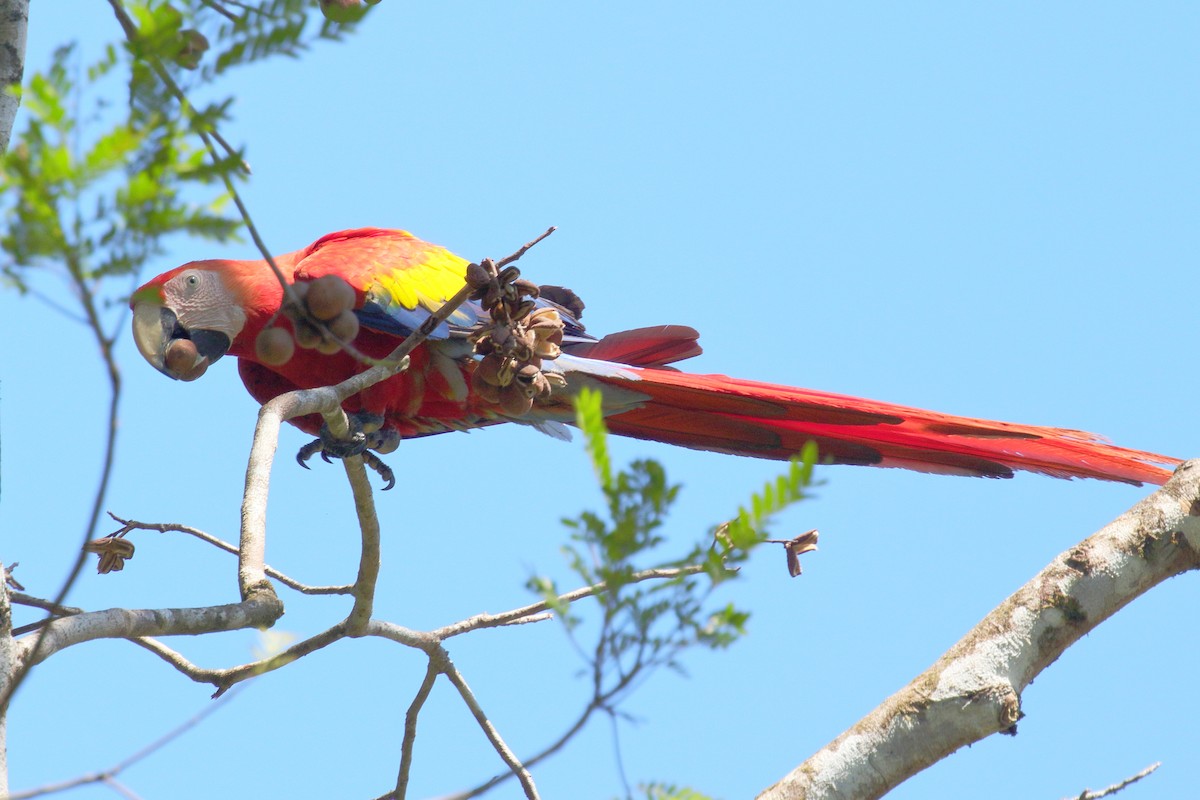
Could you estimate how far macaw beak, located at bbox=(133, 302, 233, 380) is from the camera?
2.69 metres

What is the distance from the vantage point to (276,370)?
114 inches

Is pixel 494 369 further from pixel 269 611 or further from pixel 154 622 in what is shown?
pixel 154 622

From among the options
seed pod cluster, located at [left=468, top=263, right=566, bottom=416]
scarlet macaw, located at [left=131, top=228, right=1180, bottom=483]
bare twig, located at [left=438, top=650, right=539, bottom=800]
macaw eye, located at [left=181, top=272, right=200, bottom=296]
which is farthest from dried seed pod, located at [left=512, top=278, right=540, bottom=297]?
macaw eye, located at [left=181, top=272, right=200, bottom=296]

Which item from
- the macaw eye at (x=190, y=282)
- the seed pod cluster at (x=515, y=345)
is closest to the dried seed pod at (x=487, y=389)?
the seed pod cluster at (x=515, y=345)

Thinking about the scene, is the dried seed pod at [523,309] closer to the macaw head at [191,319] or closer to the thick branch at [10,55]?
the thick branch at [10,55]

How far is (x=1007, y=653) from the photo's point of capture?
1.69 metres

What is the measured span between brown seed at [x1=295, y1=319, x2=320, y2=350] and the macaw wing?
3.32 feet

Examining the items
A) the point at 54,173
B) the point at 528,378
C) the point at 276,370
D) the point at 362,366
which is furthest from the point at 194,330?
the point at 54,173

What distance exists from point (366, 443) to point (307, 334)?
1082 mm

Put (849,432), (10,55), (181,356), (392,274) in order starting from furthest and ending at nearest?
(392,274) < (181,356) < (849,432) < (10,55)

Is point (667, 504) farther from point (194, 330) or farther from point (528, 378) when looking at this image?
point (194, 330)

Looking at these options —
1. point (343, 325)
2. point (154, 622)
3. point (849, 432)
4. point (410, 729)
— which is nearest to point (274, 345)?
point (343, 325)

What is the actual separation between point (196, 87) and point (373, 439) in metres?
1.98

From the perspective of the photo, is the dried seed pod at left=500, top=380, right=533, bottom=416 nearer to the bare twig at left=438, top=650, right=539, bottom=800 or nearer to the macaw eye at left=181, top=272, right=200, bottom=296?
the bare twig at left=438, top=650, right=539, bottom=800
